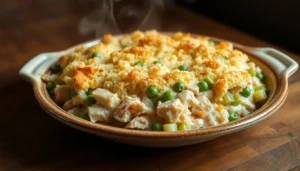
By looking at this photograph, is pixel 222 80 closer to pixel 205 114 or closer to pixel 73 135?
pixel 205 114

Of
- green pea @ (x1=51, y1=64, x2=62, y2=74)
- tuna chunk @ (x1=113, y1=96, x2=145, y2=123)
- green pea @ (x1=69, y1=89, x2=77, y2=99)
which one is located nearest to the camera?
tuna chunk @ (x1=113, y1=96, x2=145, y2=123)

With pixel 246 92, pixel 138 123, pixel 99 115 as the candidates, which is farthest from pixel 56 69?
pixel 246 92

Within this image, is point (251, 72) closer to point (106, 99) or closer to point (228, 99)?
point (228, 99)

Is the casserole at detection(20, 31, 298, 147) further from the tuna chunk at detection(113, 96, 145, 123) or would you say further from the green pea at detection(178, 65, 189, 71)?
the green pea at detection(178, 65, 189, 71)

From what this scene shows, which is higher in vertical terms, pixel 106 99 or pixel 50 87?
pixel 106 99

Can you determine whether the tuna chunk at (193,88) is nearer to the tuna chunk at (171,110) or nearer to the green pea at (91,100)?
the tuna chunk at (171,110)

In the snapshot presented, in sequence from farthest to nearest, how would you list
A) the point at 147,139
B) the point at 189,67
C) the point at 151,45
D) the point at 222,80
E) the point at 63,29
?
1. the point at 63,29
2. the point at 151,45
3. the point at 189,67
4. the point at 222,80
5. the point at 147,139

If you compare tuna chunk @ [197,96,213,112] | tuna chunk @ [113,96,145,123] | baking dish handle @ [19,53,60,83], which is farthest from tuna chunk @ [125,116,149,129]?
baking dish handle @ [19,53,60,83]


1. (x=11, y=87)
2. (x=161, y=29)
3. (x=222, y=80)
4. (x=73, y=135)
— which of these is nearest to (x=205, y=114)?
(x=222, y=80)
